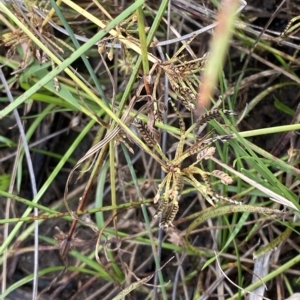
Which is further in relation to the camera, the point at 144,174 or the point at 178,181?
the point at 144,174

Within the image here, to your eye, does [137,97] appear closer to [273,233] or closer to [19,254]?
[273,233]

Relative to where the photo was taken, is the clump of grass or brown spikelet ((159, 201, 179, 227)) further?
the clump of grass

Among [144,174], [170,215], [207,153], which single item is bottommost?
[144,174]

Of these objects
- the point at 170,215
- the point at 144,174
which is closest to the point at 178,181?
the point at 170,215

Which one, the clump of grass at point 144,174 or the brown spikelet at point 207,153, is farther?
the clump of grass at point 144,174

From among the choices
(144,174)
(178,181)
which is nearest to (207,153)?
(178,181)

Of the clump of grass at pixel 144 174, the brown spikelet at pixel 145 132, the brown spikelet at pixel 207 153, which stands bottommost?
the clump of grass at pixel 144 174

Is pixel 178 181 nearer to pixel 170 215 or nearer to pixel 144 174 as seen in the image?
pixel 170 215

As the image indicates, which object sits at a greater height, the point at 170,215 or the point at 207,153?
the point at 207,153

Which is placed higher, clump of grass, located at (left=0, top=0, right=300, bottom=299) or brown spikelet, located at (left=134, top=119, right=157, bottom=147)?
brown spikelet, located at (left=134, top=119, right=157, bottom=147)

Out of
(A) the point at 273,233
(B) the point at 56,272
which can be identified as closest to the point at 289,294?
(A) the point at 273,233

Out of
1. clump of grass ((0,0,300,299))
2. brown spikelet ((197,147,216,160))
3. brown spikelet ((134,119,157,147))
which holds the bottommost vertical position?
clump of grass ((0,0,300,299))
